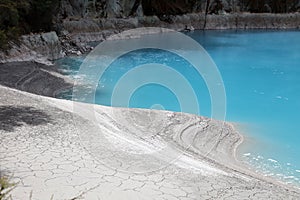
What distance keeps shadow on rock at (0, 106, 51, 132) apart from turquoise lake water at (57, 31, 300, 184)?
188 inches

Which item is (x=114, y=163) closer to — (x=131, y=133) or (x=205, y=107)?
(x=131, y=133)

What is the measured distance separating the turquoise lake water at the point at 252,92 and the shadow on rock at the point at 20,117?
4.79 metres

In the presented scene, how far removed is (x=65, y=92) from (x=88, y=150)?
8.49 meters

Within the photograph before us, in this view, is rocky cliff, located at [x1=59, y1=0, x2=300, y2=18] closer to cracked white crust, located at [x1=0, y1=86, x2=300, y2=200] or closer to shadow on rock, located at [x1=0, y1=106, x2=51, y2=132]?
shadow on rock, located at [x1=0, y1=106, x2=51, y2=132]

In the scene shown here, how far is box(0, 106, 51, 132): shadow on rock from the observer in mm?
7188

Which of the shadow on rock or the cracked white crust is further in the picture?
the shadow on rock

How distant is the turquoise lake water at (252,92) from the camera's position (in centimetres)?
1001

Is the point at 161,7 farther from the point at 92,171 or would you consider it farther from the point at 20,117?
the point at 92,171

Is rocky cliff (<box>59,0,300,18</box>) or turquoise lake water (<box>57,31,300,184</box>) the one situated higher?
rocky cliff (<box>59,0,300,18</box>)

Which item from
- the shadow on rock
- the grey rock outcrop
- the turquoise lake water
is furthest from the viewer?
the grey rock outcrop

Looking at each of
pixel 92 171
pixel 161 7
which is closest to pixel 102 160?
pixel 92 171

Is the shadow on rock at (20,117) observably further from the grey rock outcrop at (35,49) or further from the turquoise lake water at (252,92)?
the grey rock outcrop at (35,49)

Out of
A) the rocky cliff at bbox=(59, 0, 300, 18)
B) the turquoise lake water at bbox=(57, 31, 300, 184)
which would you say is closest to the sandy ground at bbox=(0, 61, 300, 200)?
the turquoise lake water at bbox=(57, 31, 300, 184)

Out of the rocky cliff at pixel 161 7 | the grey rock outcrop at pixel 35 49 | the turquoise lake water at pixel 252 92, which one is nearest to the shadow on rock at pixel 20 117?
the turquoise lake water at pixel 252 92
